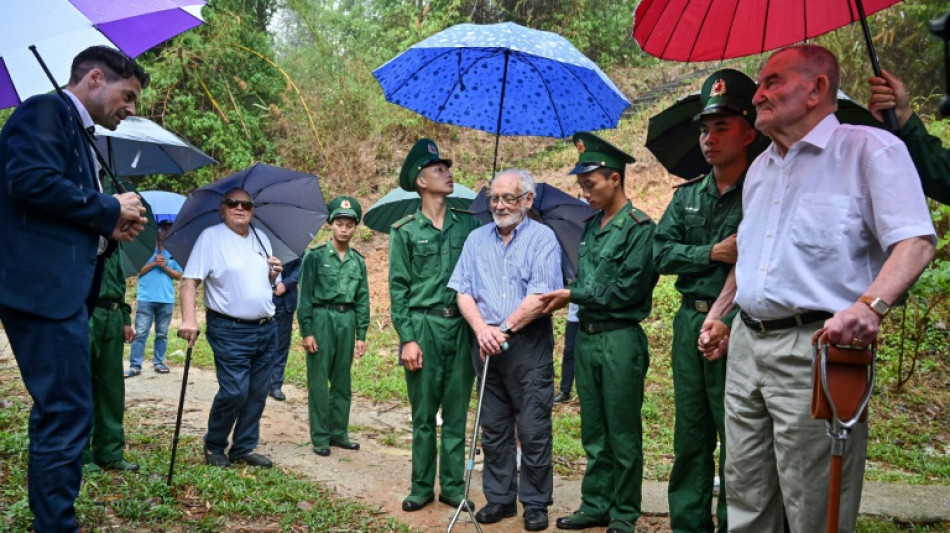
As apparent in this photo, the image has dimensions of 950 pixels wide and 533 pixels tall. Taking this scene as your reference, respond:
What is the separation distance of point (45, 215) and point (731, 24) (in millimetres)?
3096

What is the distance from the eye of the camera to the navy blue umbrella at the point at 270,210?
5910 millimetres

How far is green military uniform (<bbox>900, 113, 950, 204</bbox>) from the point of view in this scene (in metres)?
3.15

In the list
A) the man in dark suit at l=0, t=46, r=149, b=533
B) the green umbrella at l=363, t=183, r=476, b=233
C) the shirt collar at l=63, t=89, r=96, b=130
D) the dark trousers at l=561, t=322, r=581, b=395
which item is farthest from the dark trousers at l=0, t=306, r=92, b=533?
the dark trousers at l=561, t=322, r=581, b=395

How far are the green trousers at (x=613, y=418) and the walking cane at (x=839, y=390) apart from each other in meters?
1.88

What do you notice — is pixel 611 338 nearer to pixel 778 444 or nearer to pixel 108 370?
pixel 778 444

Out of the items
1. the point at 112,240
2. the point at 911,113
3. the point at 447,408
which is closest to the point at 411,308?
the point at 447,408

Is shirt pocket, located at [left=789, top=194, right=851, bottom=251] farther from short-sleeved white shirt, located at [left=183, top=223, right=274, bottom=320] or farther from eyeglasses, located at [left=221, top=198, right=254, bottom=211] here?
eyeglasses, located at [left=221, top=198, right=254, bottom=211]

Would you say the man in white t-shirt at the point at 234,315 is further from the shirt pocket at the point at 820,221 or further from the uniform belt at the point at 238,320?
the shirt pocket at the point at 820,221

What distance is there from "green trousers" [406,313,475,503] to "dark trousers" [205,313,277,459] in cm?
133

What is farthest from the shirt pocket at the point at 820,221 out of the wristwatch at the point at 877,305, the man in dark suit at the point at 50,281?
the man in dark suit at the point at 50,281

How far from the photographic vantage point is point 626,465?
4500 millimetres

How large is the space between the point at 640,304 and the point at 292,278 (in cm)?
480

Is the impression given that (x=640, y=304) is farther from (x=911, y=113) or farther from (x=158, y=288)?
(x=158, y=288)

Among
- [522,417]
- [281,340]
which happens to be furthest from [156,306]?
[522,417]
